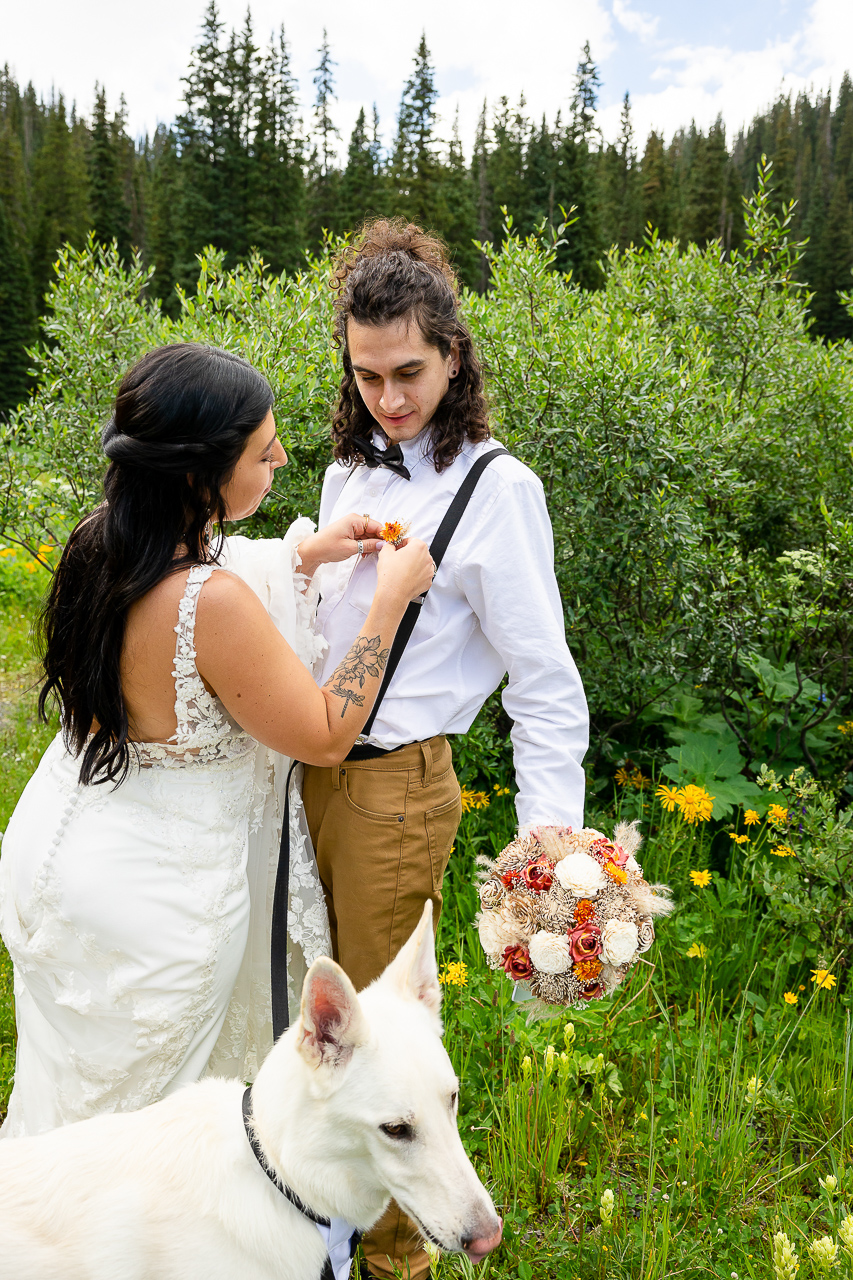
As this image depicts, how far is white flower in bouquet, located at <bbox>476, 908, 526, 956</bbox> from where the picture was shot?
1.71 metres

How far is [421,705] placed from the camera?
2209 millimetres

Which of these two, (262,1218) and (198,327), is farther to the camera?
(198,327)

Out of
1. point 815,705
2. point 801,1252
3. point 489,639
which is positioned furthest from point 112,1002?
point 815,705

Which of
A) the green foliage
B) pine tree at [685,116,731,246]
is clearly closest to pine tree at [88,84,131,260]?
pine tree at [685,116,731,246]

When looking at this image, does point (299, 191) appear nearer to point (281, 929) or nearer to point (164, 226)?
point (164, 226)

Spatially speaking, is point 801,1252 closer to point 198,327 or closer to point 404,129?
point 198,327

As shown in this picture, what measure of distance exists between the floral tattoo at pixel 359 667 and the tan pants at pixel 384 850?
1.02 feet

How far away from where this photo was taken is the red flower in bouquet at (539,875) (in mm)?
1746

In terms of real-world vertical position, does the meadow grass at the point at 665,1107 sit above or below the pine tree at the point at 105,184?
below

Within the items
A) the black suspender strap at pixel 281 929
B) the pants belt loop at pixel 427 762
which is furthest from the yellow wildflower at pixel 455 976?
the pants belt loop at pixel 427 762

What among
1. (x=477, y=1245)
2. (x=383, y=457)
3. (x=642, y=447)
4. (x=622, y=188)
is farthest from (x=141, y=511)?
(x=622, y=188)

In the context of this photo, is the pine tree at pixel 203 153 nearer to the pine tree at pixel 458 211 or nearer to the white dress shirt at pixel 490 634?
the pine tree at pixel 458 211

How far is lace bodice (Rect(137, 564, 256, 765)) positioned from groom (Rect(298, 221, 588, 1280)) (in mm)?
338

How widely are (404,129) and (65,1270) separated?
51044 millimetres
